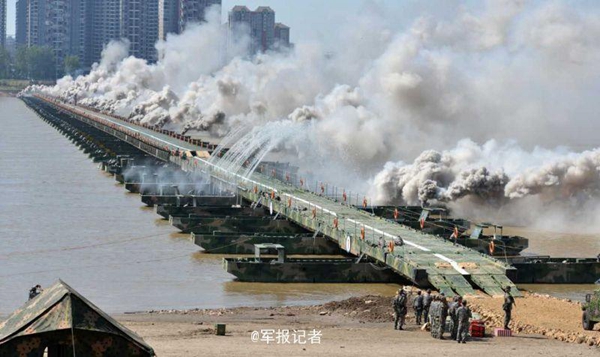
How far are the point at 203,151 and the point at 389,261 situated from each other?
5061 cm

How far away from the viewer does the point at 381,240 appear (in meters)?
41.7

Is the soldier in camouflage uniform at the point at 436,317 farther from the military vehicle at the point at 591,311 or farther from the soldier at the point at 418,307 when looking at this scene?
the military vehicle at the point at 591,311

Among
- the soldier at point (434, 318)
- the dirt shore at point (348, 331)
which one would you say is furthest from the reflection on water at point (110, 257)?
the soldier at point (434, 318)

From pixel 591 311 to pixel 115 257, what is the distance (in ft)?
67.4

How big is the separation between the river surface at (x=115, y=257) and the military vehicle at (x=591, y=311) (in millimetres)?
8104

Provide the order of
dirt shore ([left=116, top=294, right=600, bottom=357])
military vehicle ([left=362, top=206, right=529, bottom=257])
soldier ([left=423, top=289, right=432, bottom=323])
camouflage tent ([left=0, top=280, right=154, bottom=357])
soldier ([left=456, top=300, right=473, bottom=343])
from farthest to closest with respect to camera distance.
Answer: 1. military vehicle ([left=362, top=206, right=529, bottom=257])
2. soldier ([left=423, top=289, right=432, bottom=323])
3. soldier ([left=456, top=300, right=473, bottom=343])
4. dirt shore ([left=116, top=294, right=600, bottom=357])
5. camouflage tent ([left=0, top=280, right=154, bottom=357])

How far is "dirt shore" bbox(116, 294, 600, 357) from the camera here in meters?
27.2

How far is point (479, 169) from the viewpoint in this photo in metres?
60.2

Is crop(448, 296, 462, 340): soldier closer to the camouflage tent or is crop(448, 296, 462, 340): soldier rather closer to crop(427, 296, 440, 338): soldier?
crop(427, 296, 440, 338): soldier

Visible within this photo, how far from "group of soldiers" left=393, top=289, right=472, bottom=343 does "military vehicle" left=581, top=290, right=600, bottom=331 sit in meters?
2.92

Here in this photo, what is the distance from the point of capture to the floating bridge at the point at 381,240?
119 feet

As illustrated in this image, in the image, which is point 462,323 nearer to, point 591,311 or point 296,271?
point 591,311

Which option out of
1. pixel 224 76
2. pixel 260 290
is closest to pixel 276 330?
pixel 260 290

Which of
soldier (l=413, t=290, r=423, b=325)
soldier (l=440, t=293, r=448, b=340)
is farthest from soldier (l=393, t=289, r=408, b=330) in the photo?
soldier (l=440, t=293, r=448, b=340)
